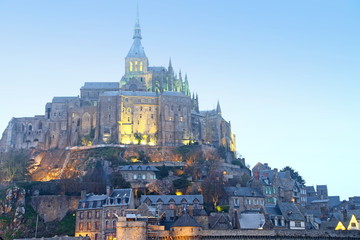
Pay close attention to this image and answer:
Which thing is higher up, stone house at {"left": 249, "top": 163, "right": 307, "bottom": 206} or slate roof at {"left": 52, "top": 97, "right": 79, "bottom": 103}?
slate roof at {"left": 52, "top": 97, "right": 79, "bottom": 103}

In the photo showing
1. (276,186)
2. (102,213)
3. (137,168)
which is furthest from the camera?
(137,168)

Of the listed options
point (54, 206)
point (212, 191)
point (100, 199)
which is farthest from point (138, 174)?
point (100, 199)

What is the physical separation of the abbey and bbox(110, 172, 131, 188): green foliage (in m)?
22.7

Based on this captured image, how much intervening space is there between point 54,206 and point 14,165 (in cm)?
2985

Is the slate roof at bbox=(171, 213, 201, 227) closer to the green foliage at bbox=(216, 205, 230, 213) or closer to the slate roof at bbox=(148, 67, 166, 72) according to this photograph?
the green foliage at bbox=(216, 205, 230, 213)

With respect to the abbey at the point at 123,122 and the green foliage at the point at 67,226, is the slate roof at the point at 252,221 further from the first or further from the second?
the abbey at the point at 123,122

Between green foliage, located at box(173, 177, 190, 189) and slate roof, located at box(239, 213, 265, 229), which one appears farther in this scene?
green foliage, located at box(173, 177, 190, 189)

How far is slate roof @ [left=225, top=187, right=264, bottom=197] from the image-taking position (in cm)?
8641

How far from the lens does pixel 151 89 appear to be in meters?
138

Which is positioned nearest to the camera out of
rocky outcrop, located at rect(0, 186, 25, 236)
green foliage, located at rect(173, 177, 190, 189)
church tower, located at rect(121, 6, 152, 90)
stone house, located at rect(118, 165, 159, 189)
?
rocky outcrop, located at rect(0, 186, 25, 236)

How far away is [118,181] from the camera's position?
95438 mm

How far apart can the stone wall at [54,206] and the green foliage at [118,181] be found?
9.10m

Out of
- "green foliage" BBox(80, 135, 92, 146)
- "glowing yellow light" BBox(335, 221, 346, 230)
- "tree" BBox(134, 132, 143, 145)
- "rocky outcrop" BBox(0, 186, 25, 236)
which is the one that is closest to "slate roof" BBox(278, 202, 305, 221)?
"glowing yellow light" BBox(335, 221, 346, 230)

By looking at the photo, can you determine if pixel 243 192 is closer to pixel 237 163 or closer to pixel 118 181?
pixel 118 181
